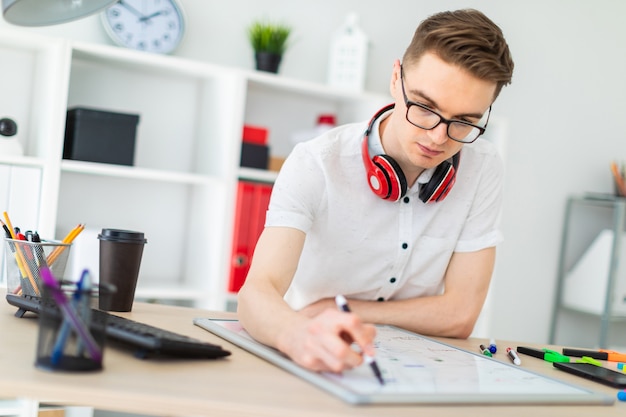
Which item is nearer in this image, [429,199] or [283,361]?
[283,361]

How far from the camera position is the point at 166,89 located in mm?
3102

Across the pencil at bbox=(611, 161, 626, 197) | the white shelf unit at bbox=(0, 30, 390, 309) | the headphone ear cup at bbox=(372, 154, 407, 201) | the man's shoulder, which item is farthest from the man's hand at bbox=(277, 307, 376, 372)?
the pencil at bbox=(611, 161, 626, 197)

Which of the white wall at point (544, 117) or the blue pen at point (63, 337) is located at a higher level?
the white wall at point (544, 117)

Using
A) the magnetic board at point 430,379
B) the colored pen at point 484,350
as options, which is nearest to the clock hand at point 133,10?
the magnetic board at point 430,379

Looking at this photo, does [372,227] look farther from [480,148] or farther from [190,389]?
[190,389]

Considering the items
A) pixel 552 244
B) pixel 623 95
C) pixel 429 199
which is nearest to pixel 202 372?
pixel 429 199

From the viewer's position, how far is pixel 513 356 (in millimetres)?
1359

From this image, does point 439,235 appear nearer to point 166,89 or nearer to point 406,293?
→ point 406,293

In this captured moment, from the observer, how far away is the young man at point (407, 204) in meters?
1.49

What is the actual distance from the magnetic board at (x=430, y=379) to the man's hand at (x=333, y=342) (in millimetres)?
16

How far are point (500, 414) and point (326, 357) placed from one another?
23cm

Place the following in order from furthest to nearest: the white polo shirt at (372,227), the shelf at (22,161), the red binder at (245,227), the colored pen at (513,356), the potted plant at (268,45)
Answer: the potted plant at (268,45) → the red binder at (245,227) → the shelf at (22,161) → the white polo shirt at (372,227) → the colored pen at (513,356)

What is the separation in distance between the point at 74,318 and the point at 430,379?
1.58ft

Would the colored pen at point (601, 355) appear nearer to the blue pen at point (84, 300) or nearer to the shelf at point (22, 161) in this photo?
the blue pen at point (84, 300)
